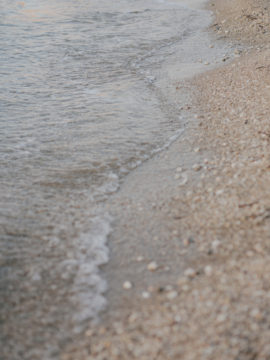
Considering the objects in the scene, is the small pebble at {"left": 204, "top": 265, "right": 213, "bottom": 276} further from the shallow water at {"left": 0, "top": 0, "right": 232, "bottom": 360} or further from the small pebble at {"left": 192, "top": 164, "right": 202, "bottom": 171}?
the small pebble at {"left": 192, "top": 164, "right": 202, "bottom": 171}

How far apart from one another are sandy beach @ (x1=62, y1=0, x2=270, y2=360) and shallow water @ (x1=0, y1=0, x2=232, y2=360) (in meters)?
0.22

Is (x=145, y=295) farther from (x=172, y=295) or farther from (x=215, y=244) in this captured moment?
(x=215, y=244)

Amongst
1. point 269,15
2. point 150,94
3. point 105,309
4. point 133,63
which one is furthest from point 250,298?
point 269,15

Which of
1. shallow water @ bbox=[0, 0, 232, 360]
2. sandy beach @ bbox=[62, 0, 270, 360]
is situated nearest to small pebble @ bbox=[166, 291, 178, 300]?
sandy beach @ bbox=[62, 0, 270, 360]

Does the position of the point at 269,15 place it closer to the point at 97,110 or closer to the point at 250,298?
the point at 97,110

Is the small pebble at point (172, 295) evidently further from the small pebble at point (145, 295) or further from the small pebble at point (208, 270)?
the small pebble at point (208, 270)

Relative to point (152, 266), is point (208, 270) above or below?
above

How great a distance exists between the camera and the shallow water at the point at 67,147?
2879 millimetres

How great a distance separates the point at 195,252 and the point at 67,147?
9.52ft

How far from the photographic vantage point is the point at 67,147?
5.36 metres

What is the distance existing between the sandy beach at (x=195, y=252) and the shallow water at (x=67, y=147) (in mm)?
Answer: 217

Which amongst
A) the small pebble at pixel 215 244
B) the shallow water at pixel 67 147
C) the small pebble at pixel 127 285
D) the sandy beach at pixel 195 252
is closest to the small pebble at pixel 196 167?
the sandy beach at pixel 195 252

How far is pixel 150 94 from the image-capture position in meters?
7.44

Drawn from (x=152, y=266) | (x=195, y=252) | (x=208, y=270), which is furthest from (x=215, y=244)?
(x=152, y=266)
